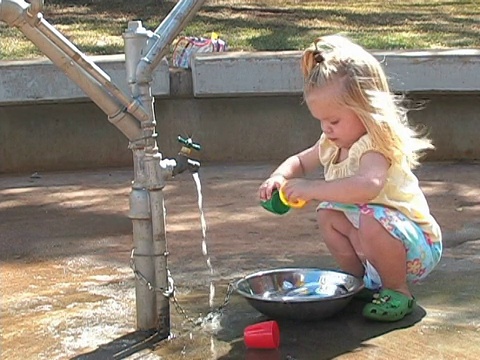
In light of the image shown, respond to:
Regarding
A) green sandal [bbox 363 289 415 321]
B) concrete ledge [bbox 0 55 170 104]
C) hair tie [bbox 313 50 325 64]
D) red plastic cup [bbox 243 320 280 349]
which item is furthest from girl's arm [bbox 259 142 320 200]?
concrete ledge [bbox 0 55 170 104]

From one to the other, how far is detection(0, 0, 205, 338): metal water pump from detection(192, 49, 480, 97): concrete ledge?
2940 mm

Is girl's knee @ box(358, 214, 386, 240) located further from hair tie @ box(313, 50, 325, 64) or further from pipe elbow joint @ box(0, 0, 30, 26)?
pipe elbow joint @ box(0, 0, 30, 26)

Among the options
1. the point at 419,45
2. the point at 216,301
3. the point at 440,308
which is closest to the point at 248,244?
the point at 216,301

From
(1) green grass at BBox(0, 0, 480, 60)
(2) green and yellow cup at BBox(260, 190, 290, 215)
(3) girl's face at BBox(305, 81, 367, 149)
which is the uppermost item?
Answer: (1) green grass at BBox(0, 0, 480, 60)

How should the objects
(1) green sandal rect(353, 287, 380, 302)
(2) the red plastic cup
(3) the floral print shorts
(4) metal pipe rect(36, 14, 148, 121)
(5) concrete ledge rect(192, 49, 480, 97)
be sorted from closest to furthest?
(4) metal pipe rect(36, 14, 148, 121) → (2) the red plastic cup → (3) the floral print shorts → (1) green sandal rect(353, 287, 380, 302) → (5) concrete ledge rect(192, 49, 480, 97)

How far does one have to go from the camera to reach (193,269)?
12.4 ft

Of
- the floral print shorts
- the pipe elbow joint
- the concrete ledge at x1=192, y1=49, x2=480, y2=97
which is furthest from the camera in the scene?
the concrete ledge at x1=192, y1=49, x2=480, y2=97

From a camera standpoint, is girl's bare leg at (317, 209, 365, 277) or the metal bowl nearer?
the metal bowl

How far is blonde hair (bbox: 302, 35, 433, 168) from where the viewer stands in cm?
301

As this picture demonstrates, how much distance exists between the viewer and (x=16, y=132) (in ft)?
19.7

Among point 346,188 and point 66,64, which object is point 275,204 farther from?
point 66,64

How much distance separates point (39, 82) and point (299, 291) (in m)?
3.01

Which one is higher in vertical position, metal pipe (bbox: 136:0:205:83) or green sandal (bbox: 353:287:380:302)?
metal pipe (bbox: 136:0:205:83)

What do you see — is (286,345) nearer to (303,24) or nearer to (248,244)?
(248,244)
